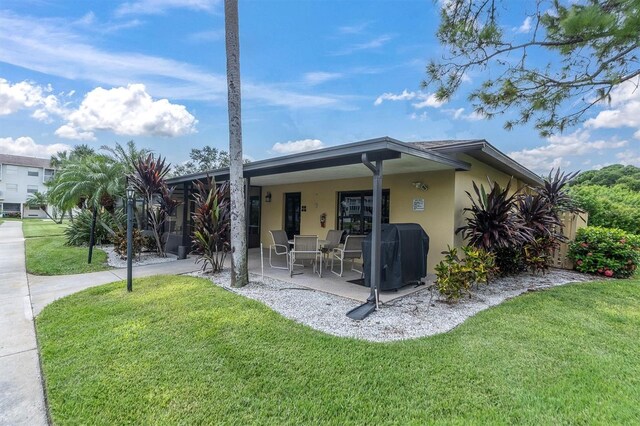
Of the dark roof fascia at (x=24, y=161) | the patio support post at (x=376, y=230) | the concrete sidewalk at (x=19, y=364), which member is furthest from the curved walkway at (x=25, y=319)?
the dark roof fascia at (x=24, y=161)

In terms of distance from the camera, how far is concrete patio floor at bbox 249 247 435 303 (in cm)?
539

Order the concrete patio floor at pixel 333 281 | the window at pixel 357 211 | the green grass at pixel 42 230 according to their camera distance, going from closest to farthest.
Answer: the concrete patio floor at pixel 333 281 < the window at pixel 357 211 < the green grass at pixel 42 230

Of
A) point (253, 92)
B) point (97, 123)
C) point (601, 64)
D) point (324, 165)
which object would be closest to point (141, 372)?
point (324, 165)

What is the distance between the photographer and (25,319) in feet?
14.3

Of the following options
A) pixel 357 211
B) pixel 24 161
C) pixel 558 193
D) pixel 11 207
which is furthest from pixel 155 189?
pixel 24 161

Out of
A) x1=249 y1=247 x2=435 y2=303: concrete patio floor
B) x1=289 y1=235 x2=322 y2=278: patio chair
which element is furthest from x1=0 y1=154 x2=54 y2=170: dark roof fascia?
x1=289 y1=235 x2=322 y2=278: patio chair

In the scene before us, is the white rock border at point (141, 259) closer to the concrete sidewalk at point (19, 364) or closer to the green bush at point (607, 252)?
the concrete sidewalk at point (19, 364)

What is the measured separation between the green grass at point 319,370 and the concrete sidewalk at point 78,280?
1.22 m

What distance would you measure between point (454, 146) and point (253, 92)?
6.94m

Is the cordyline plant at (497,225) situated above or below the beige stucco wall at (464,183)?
below

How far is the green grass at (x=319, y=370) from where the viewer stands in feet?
7.68

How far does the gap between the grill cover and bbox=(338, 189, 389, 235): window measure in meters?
2.30

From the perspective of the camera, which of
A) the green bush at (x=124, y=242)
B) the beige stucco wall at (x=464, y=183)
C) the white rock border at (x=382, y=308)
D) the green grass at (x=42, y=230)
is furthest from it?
the green grass at (x=42, y=230)

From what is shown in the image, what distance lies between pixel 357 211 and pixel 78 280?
6844mm
